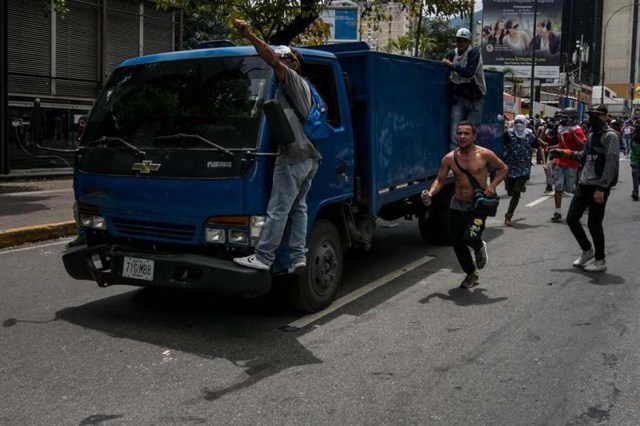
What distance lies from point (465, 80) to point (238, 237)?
182 inches

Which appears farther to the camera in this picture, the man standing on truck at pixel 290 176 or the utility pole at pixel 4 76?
the utility pole at pixel 4 76

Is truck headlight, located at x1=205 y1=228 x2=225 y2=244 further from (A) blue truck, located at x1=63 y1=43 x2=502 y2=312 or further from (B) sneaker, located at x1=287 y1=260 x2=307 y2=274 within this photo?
(B) sneaker, located at x1=287 y1=260 x2=307 y2=274

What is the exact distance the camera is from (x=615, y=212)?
12883 mm

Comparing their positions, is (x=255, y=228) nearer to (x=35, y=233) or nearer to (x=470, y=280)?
(x=470, y=280)

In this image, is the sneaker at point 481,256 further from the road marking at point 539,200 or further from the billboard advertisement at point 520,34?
the billboard advertisement at point 520,34

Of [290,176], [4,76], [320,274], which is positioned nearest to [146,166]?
[290,176]

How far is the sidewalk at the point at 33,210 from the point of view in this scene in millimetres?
9180

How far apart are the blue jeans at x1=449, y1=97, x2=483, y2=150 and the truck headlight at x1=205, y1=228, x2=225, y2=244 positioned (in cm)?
445

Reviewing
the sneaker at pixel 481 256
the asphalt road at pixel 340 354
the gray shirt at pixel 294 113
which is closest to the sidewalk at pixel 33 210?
the asphalt road at pixel 340 354

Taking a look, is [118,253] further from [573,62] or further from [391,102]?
[573,62]

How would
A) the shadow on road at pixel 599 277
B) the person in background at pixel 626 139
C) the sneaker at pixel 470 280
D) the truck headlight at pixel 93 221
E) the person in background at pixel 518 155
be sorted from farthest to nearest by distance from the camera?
the person in background at pixel 626 139 → the person in background at pixel 518 155 → the shadow on road at pixel 599 277 → the sneaker at pixel 470 280 → the truck headlight at pixel 93 221

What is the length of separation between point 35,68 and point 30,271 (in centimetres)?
1272

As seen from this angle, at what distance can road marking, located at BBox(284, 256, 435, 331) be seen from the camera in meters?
5.48

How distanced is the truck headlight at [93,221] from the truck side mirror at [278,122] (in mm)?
1665
